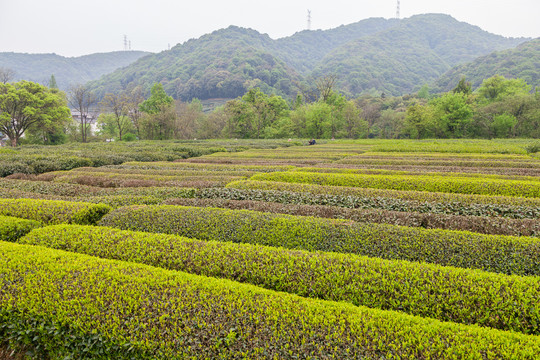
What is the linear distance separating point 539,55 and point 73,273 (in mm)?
145687

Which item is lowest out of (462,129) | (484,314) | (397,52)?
(484,314)

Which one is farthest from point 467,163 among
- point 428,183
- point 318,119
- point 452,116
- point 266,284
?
point 318,119

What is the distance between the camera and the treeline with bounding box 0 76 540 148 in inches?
1983

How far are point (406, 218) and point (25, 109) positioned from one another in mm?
52110

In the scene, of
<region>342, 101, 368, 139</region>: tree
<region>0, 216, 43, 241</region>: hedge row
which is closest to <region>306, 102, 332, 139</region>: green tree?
<region>342, 101, 368, 139</region>: tree

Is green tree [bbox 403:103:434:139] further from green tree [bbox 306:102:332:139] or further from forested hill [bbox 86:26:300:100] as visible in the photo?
forested hill [bbox 86:26:300:100]

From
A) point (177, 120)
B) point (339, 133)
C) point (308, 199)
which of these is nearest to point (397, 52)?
point (339, 133)

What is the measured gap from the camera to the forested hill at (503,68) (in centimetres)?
8821

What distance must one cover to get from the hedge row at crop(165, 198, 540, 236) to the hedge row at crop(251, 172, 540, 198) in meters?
4.45

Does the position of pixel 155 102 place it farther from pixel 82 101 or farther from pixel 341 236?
pixel 341 236

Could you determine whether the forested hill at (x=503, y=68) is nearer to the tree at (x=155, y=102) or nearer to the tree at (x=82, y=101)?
the tree at (x=155, y=102)

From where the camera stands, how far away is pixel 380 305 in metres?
4.32

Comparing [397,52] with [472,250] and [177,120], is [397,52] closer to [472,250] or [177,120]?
[177,120]

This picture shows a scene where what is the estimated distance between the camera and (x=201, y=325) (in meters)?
3.53
